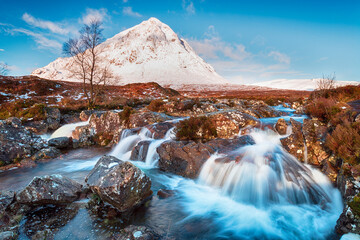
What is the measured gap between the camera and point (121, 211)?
5297 millimetres

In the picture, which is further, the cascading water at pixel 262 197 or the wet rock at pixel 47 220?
the cascading water at pixel 262 197

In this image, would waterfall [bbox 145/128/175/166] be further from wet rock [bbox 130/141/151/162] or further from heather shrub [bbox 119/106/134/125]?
heather shrub [bbox 119/106/134/125]

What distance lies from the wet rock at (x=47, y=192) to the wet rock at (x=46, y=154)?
597 centimetres

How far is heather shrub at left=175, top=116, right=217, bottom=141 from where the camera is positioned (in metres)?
10.8

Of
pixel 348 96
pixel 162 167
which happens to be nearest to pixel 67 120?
pixel 162 167

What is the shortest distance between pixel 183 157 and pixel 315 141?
5888 mm

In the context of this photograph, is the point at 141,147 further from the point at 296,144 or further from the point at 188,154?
the point at 296,144

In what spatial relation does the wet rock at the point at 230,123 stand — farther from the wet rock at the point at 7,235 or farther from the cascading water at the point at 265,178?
the wet rock at the point at 7,235

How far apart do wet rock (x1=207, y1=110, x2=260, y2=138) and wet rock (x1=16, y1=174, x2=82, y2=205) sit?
7910 mm

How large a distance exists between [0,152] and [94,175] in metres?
7.53

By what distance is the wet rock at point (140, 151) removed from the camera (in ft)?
31.9

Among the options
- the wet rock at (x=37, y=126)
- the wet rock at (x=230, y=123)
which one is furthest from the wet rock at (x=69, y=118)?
the wet rock at (x=230, y=123)

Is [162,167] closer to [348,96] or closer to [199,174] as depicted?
[199,174]

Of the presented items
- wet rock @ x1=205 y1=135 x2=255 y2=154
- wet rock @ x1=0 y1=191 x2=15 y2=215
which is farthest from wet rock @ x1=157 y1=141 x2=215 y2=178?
wet rock @ x1=0 y1=191 x2=15 y2=215
